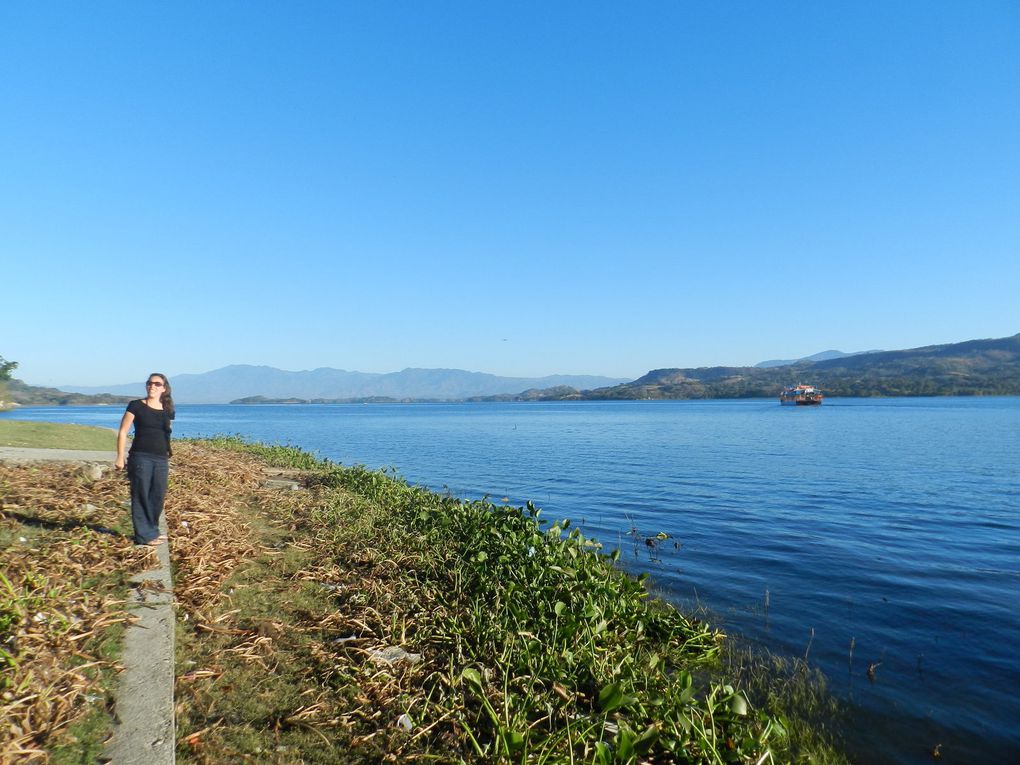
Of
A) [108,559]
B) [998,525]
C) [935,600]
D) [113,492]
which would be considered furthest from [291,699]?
[998,525]

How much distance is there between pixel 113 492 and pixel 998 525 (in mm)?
23487

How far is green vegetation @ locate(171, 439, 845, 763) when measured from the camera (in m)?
4.65

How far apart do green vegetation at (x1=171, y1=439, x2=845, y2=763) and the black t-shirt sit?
1.59m

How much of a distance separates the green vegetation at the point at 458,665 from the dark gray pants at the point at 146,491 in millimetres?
752

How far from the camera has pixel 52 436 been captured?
65.8 feet

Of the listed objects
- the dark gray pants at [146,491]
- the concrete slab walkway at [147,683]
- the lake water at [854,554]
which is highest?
the dark gray pants at [146,491]

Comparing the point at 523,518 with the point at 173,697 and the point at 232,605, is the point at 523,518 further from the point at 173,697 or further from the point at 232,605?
the point at 173,697

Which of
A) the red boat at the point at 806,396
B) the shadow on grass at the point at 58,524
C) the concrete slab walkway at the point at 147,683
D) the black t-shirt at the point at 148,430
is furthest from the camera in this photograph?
the red boat at the point at 806,396

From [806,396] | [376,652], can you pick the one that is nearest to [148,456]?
[376,652]

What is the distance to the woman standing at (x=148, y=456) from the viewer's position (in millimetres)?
8031

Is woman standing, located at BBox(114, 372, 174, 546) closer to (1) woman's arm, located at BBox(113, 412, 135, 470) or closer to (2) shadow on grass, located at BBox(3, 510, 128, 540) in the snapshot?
(1) woman's arm, located at BBox(113, 412, 135, 470)

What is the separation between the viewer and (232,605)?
7.04 meters

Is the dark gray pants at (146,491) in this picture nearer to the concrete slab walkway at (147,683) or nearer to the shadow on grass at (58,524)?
the shadow on grass at (58,524)

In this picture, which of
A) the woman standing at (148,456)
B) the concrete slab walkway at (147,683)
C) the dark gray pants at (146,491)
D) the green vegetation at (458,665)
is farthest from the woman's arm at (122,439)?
the concrete slab walkway at (147,683)
